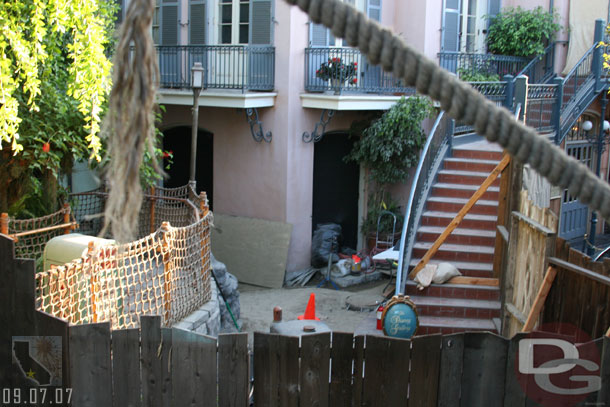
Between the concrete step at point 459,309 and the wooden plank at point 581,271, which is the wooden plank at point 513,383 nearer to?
the wooden plank at point 581,271

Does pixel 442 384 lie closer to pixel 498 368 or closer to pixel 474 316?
pixel 498 368

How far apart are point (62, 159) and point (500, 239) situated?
6542 millimetres

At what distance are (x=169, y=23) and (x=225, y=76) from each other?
2377 mm

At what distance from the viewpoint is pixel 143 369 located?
15.9 ft

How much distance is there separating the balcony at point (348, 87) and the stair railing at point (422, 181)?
2.38m

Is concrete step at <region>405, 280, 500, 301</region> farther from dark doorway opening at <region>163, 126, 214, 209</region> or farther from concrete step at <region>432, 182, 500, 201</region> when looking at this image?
dark doorway opening at <region>163, 126, 214, 209</region>

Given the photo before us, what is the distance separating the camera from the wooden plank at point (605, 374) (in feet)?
14.1

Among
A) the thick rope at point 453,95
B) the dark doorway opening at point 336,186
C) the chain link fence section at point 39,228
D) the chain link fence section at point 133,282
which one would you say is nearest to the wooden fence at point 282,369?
the chain link fence section at point 133,282

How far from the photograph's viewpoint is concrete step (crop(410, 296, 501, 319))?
952cm

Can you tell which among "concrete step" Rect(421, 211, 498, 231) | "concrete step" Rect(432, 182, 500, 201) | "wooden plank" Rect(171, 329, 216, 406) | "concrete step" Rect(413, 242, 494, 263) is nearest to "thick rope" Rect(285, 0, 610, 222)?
"wooden plank" Rect(171, 329, 216, 406)

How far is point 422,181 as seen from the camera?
11.2 metres

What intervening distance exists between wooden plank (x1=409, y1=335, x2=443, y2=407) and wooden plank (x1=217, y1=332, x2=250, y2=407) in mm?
1212

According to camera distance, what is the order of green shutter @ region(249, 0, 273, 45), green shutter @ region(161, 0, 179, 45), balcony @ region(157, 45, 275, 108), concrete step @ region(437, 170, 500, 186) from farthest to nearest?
→ green shutter @ region(161, 0, 179, 45)
green shutter @ region(249, 0, 273, 45)
balcony @ region(157, 45, 275, 108)
concrete step @ region(437, 170, 500, 186)

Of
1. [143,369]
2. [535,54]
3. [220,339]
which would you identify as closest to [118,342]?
[143,369]
